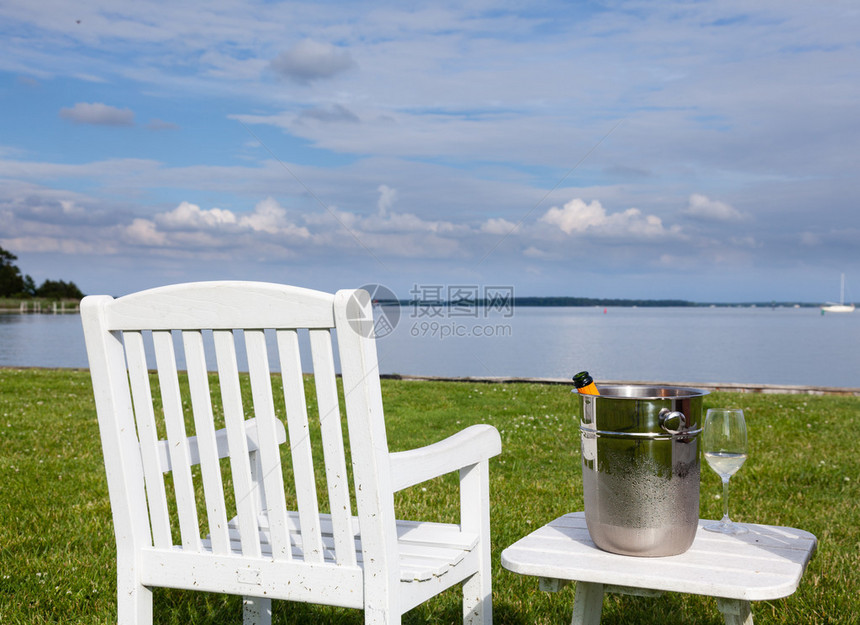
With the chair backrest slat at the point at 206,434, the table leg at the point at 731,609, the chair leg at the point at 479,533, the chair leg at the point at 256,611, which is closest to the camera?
the table leg at the point at 731,609

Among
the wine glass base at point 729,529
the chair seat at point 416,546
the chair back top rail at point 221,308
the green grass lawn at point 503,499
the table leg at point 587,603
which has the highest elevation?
the chair back top rail at point 221,308

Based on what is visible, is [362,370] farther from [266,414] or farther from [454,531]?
[454,531]

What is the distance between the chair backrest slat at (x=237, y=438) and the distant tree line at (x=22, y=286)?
94.6 m

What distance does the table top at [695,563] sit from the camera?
1788 mm

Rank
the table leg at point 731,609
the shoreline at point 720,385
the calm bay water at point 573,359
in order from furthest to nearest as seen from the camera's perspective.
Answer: the calm bay water at point 573,359
the shoreline at point 720,385
the table leg at point 731,609

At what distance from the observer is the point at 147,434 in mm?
2271

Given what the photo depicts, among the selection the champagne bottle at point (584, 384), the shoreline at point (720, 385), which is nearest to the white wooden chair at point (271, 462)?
the champagne bottle at point (584, 384)

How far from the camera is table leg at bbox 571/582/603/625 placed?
2242 millimetres

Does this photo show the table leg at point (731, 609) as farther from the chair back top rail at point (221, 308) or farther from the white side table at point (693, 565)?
the chair back top rail at point (221, 308)

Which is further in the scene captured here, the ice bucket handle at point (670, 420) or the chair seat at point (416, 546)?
the chair seat at point (416, 546)

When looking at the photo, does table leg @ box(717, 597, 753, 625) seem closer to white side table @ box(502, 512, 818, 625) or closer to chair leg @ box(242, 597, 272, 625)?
white side table @ box(502, 512, 818, 625)

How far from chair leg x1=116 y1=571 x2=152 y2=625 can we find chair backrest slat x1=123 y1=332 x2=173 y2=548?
0.42 feet

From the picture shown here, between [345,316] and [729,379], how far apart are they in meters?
22.6

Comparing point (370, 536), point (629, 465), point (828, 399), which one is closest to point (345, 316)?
point (370, 536)
